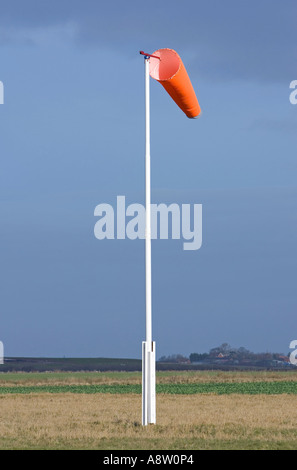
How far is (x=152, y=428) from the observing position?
72.2 ft

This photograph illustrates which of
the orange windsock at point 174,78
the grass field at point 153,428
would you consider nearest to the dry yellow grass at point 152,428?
the grass field at point 153,428

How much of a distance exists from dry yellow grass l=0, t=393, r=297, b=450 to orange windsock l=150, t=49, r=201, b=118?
9.48 meters

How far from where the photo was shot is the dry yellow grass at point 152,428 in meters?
19.3

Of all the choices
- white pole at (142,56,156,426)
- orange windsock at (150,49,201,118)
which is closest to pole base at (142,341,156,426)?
white pole at (142,56,156,426)

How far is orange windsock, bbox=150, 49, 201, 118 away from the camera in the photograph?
22938 millimetres

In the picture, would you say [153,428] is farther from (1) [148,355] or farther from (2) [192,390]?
(2) [192,390]

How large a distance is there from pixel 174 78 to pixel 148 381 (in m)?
8.74

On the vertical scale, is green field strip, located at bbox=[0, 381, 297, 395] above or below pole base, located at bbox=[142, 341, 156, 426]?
below

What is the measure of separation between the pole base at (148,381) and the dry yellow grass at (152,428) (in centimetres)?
41

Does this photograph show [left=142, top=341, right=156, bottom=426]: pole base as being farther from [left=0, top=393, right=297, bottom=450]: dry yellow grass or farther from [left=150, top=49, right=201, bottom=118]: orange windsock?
[left=150, top=49, right=201, bottom=118]: orange windsock

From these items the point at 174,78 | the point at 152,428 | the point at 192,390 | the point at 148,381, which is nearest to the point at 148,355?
the point at 148,381

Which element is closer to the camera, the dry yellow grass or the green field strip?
the dry yellow grass
